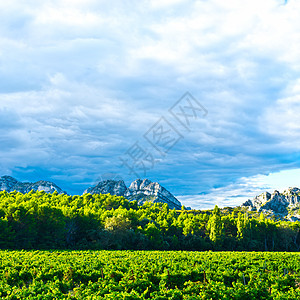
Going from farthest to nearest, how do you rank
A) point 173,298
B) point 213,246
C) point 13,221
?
point 213,246
point 13,221
point 173,298

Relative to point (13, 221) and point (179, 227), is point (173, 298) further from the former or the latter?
point (179, 227)

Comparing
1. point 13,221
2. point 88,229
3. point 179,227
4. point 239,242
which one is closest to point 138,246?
point 88,229

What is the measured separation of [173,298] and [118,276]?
1007cm

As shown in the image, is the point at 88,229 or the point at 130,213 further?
the point at 130,213

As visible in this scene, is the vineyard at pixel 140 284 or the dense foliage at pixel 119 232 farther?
the dense foliage at pixel 119 232

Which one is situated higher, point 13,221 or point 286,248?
point 13,221

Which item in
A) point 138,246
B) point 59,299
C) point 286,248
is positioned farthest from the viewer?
point 286,248

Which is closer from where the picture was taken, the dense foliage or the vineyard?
the vineyard

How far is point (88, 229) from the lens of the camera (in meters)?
75.6

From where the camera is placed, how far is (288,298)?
17359mm

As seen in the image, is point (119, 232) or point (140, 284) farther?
point (119, 232)

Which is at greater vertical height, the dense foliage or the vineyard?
the dense foliage

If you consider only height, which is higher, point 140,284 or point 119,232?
point 119,232

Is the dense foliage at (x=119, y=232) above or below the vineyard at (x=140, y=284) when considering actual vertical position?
above
